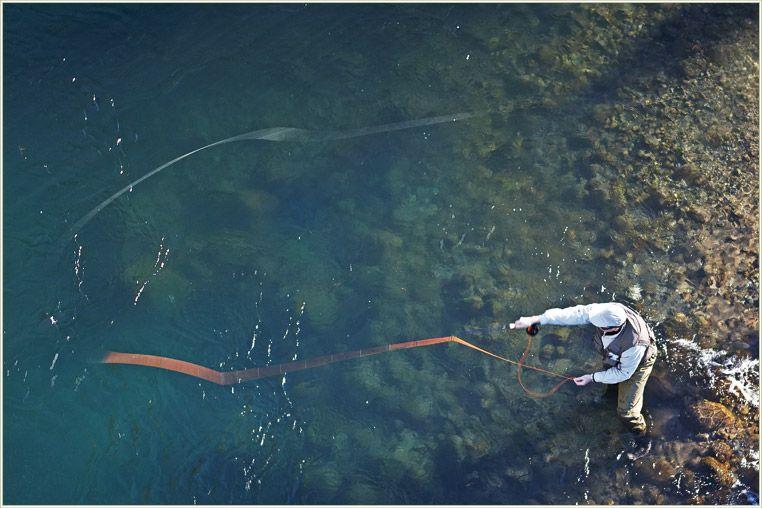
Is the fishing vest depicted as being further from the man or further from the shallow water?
the shallow water

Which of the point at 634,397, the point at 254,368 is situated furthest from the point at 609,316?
the point at 254,368

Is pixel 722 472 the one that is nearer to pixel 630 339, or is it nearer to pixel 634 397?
pixel 634 397

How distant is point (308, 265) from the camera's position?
205 inches

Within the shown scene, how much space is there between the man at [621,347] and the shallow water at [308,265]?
0.84 ft

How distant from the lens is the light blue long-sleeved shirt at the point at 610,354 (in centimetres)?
404

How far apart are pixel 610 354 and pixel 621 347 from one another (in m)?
0.11

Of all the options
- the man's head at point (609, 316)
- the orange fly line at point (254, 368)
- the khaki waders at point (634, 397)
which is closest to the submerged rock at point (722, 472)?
the khaki waders at point (634, 397)

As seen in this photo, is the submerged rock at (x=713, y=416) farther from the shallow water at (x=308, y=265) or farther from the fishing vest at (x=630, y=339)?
the fishing vest at (x=630, y=339)

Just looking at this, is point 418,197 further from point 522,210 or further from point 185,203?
point 185,203

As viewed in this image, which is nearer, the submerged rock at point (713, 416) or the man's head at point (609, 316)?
the man's head at point (609, 316)

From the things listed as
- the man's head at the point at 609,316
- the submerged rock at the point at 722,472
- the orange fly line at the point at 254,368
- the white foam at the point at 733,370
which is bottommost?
the submerged rock at the point at 722,472

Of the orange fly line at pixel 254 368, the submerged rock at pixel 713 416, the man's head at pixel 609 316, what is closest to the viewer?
the man's head at pixel 609 316

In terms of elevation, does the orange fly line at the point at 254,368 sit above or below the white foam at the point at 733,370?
above

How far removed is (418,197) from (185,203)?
203 cm
